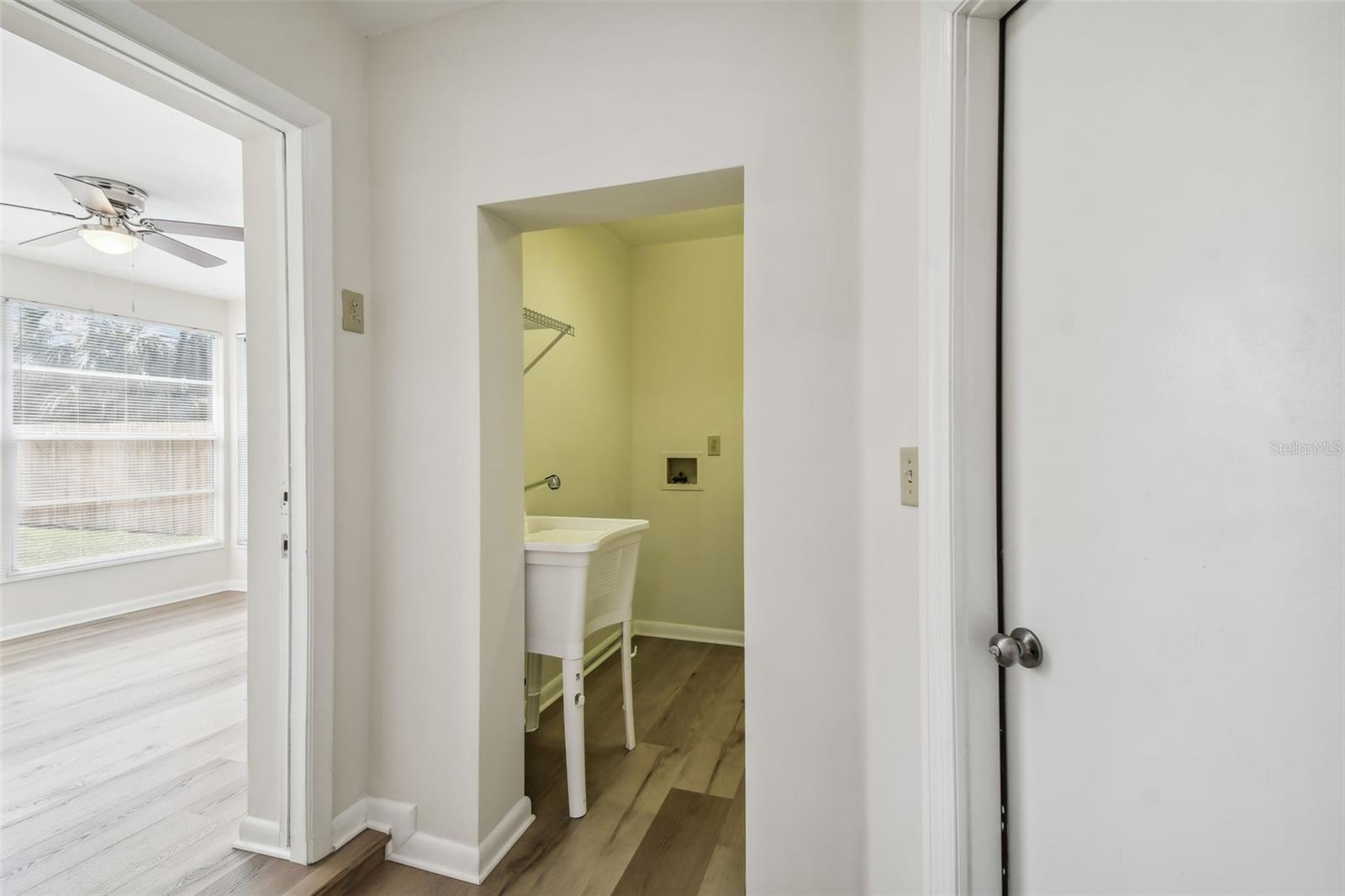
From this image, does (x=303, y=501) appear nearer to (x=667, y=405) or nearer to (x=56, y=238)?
(x=667, y=405)

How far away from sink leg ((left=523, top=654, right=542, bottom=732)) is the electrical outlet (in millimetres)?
1295

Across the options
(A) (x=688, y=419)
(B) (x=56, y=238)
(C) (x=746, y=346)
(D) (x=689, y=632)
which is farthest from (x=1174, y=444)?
(B) (x=56, y=238)

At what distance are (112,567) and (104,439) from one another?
37.2 inches

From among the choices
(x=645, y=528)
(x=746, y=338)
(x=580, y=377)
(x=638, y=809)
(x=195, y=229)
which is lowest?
Result: (x=638, y=809)

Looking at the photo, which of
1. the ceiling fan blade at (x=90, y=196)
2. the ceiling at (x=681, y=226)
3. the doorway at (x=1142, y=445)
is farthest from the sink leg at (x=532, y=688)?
the ceiling fan blade at (x=90, y=196)

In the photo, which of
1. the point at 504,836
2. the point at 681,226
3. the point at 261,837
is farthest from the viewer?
the point at 681,226

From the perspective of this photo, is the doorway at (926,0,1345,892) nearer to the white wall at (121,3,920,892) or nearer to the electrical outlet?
the white wall at (121,3,920,892)

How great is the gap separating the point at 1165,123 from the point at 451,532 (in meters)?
1.67

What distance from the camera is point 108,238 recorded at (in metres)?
2.77

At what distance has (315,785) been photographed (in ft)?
5.00

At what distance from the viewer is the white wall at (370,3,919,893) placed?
1310mm

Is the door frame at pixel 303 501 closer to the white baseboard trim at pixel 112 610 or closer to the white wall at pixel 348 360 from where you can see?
the white wall at pixel 348 360

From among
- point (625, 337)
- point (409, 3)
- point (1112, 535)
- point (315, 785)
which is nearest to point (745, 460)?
point (1112, 535)

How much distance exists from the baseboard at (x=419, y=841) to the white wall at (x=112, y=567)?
3.73 metres
